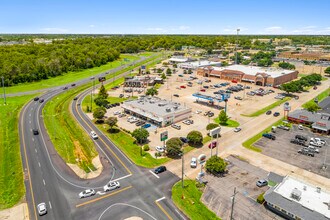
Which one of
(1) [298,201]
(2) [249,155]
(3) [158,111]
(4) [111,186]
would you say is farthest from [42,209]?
(3) [158,111]

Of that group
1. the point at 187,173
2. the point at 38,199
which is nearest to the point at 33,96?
the point at 38,199

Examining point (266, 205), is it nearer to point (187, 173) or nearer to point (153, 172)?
point (187, 173)

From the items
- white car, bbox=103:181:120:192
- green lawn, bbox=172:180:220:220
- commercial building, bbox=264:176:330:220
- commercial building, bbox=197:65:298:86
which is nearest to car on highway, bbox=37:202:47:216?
white car, bbox=103:181:120:192

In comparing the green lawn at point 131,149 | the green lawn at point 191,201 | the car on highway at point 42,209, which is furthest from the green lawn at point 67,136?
the green lawn at point 191,201

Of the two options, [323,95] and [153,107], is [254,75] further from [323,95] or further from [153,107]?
[153,107]

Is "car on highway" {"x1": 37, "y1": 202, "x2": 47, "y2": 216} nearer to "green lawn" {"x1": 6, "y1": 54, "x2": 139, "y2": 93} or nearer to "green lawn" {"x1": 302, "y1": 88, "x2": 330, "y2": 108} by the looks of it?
"green lawn" {"x1": 6, "y1": 54, "x2": 139, "y2": 93}

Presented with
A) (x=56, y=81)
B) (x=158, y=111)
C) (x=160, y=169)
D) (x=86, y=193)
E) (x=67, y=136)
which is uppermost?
(x=56, y=81)

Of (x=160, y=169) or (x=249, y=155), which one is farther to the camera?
(x=249, y=155)

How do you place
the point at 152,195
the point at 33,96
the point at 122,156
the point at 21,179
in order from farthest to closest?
1. the point at 33,96
2. the point at 122,156
3. the point at 21,179
4. the point at 152,195
